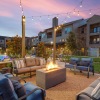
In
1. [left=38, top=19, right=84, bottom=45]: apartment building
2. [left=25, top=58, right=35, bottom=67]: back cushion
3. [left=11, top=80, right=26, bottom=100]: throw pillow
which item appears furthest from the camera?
[left=38, top=19, right=84, bottom=45]: apartment building

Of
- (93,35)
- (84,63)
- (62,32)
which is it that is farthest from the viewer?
(62,32)

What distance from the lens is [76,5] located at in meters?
9.48

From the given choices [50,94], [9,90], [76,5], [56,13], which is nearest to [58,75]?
[50,94]

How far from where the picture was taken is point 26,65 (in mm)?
7543

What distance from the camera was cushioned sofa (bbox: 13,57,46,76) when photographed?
6.86m

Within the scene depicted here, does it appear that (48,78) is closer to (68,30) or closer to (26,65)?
(26,65)

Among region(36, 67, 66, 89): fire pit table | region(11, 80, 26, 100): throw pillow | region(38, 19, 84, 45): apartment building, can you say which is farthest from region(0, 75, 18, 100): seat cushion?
region(38, 19, 84, 45): apartment building

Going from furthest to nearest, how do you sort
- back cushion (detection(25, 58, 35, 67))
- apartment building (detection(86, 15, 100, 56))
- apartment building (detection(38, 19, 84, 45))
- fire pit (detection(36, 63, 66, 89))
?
1. apartment building (detection(38, 19, 84, 45))
2. apartment building (detection(86, 15, 100, 56))
3. back cushion (detection(25, 58, 35, 67))
4. fire pit (detection(36, 63, 66, 89))

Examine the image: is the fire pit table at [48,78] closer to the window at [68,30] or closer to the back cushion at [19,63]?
the back cushion at [19,63]

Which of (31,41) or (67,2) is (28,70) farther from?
(31,41)

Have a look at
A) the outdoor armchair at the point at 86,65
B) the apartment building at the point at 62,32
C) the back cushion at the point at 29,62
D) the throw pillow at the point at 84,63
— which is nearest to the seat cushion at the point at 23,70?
the back cushion at the point at 29,62

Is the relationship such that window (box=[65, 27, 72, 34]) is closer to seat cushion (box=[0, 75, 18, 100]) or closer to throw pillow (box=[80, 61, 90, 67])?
throw pillow (box=[80, 61, 90, 67])

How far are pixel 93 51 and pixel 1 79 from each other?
84.5 feet

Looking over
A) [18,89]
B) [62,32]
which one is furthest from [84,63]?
[62,32]
